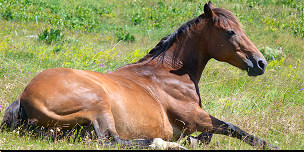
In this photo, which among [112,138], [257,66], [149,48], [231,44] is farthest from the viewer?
[149,48]

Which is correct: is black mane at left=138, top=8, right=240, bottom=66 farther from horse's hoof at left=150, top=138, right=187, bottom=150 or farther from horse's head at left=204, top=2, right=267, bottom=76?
horse's hoof at left=150, top=138, right=187, bottom=150

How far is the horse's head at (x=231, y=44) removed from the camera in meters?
5.30

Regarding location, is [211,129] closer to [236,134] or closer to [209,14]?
[236,134]

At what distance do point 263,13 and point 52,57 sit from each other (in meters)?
16.4

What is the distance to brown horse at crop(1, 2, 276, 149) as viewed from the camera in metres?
→ 4.02

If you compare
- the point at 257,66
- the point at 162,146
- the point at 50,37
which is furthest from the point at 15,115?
the point at 50,37

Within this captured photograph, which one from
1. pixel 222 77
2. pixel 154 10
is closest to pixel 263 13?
pixel 154 10

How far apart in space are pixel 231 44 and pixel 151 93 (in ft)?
4.60

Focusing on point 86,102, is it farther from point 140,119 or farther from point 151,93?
point 151,93

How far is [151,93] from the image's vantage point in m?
5.13

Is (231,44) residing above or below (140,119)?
above

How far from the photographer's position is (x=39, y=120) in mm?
3961

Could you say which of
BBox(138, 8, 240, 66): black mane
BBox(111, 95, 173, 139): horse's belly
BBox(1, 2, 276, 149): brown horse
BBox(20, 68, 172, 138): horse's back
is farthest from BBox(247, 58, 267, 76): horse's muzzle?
BBox(20, 68, 172, 138): horse's back

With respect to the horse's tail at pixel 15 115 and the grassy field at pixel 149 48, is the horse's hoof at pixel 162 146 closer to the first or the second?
the grassy field at pixel 149 48
